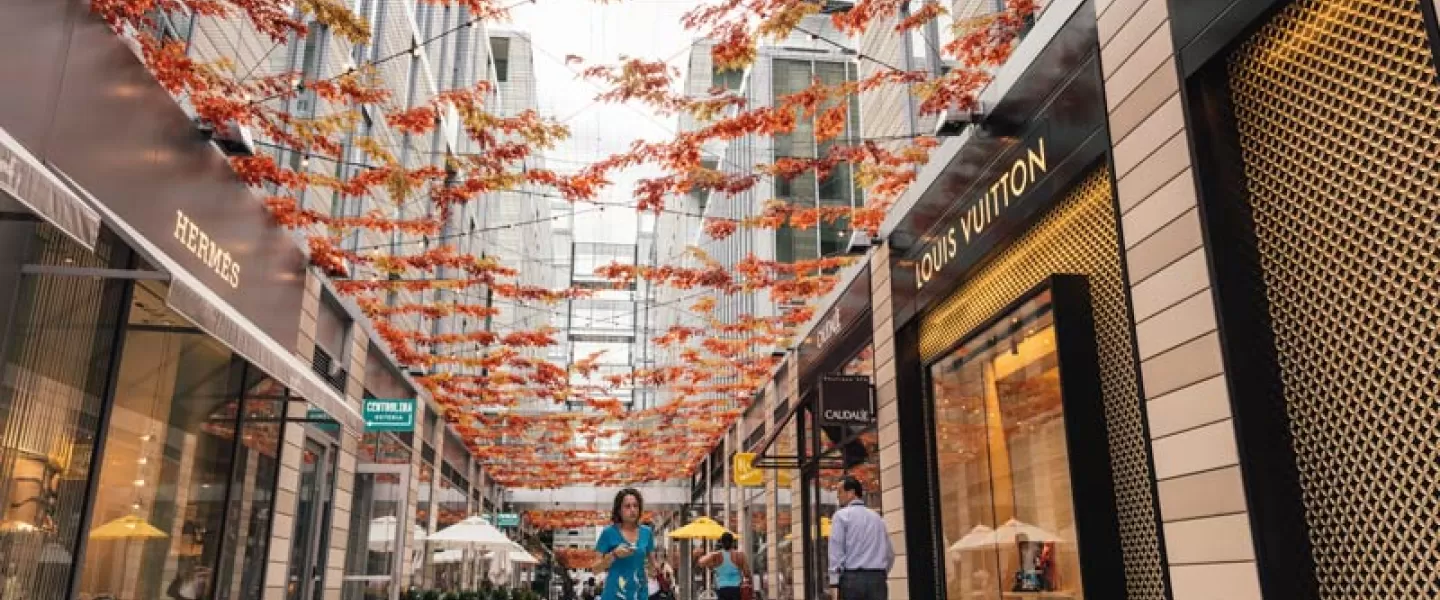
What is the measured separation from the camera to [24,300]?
5.30 m

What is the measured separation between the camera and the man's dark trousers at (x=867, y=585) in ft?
23.8

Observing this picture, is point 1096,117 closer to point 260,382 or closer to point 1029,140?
point 1029,140

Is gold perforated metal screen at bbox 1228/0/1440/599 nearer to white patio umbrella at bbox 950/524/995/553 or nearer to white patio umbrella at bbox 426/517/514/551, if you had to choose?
white patio umbrella at bbox 950/524/995/553

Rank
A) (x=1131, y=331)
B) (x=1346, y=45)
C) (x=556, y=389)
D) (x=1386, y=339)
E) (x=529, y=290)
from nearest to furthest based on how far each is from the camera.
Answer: (x=1386, y=339)
(x=1346, y=45)
(x=1131, y=331)
(x=529, y=290)
(x=556, y=389)

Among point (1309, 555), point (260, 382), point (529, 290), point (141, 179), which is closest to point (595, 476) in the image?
point (529, 290)

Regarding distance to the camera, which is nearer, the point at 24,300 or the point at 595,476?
the point at 24,300

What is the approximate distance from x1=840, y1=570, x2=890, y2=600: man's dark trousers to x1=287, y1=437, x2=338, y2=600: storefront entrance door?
6.62 m

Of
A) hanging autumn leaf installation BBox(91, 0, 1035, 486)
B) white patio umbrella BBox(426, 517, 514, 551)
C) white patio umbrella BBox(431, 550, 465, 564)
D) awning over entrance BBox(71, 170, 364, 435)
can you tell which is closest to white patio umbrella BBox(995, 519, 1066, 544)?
hanging autumn leaf installation BBox(91, 0, 1035, 486)

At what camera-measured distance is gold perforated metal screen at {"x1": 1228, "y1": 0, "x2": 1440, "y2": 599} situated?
3.24 m

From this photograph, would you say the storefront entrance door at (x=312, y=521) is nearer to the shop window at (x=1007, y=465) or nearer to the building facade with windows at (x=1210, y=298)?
the shop window at (x=1007, y=465)

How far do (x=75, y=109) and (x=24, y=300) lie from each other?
111 cm

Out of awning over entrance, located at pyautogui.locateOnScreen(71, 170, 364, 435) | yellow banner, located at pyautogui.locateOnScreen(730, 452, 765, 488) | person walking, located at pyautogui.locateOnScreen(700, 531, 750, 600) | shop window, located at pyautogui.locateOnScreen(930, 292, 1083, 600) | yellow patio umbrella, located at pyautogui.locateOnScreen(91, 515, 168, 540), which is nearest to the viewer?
awning over entrance, located at pyautogui.locateOnScreen(71, 170, 364, 435)

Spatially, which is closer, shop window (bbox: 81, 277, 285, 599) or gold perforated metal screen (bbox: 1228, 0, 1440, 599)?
gold perforated metal screen (bbox: 1228, 0, 1440, 599)

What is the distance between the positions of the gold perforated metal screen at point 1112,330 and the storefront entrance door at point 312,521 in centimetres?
859
